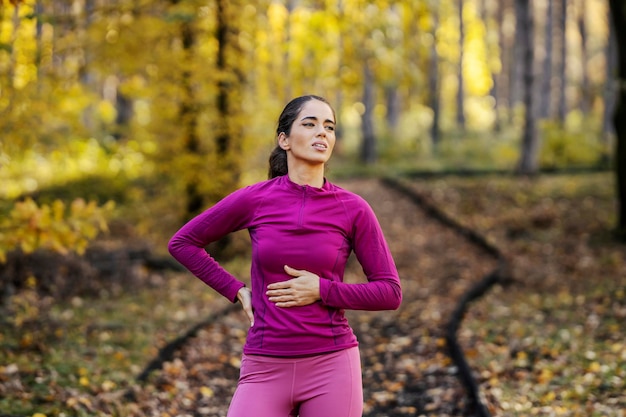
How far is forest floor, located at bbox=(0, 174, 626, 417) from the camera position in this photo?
6438mm

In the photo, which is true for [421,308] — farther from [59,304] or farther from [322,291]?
[322,291]

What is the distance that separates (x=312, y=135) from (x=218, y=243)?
9770 mm

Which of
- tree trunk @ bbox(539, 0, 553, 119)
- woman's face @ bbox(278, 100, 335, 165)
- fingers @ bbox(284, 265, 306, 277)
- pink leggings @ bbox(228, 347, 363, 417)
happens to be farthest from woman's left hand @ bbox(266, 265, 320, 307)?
tree trunk @ bbox(539, 0, 553, 119)

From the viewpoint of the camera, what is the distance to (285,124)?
3.29 meters

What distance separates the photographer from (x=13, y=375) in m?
6.38

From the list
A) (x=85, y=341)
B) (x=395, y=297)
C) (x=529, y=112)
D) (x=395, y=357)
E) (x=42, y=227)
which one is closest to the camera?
(x=395, y=297)

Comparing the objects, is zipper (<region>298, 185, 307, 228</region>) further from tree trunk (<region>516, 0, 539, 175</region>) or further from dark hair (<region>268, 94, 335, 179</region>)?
tree trunk (<region>516, 0, 539, 175</region>)

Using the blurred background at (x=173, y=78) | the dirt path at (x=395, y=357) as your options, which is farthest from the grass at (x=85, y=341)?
the blurred background at (x=173, y=78)

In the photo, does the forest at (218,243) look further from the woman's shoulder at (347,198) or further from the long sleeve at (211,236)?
the long sleeve at (211,236)

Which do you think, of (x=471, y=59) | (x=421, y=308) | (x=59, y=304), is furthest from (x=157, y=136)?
(x=471, y=59)

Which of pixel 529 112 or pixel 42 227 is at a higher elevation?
pixel 529 112

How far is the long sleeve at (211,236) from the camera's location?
3.23m

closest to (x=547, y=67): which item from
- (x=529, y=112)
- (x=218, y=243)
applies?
(x=529, y=112)

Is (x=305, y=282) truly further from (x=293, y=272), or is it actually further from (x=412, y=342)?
(x=412, y=342)
